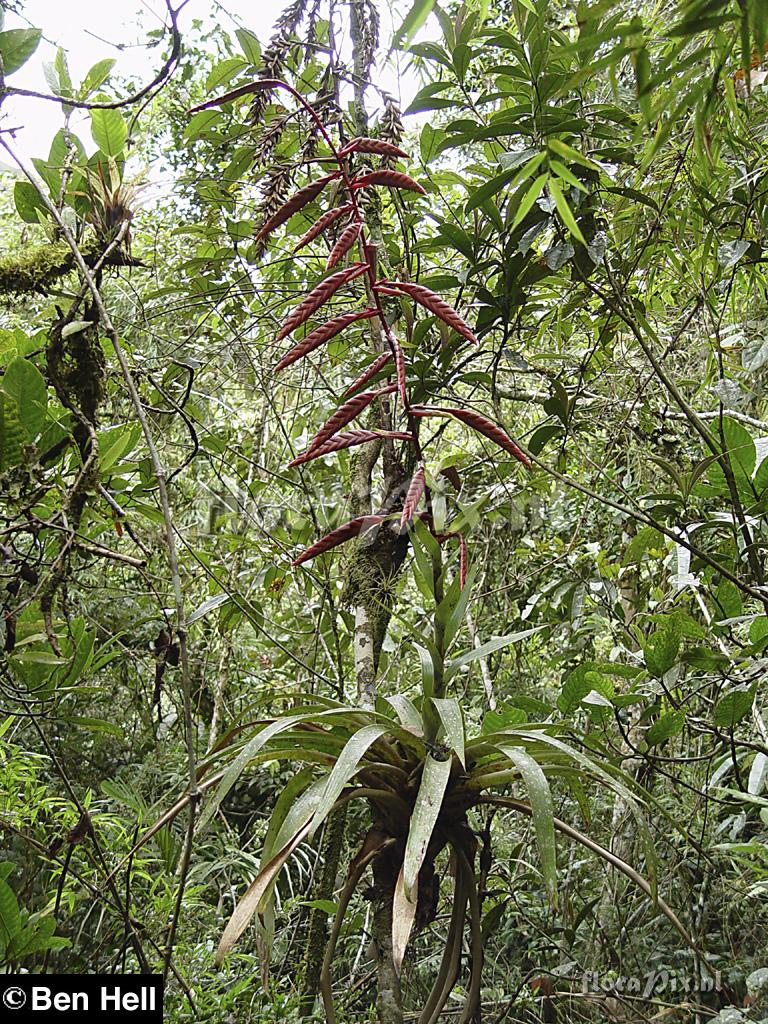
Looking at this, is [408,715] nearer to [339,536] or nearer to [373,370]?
[339,536]

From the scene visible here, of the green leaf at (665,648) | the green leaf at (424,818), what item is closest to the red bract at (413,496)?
the green leaf at (424,818)

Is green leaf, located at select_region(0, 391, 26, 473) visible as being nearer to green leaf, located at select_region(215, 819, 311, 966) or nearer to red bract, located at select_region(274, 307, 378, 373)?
red bract, located at select_region(274, 307, 378, 373)

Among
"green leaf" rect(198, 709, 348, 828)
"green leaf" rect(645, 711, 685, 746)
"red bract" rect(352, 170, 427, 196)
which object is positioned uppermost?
"red bract" rect(352, 170, 427, 196)

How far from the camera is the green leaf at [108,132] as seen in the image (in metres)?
1.01

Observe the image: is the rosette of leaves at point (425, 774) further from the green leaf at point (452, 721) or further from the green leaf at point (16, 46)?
the green leaf at point (16, 46)

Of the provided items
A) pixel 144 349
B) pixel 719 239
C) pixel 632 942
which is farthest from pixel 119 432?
pixel 632 942

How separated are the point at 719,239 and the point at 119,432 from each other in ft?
2.79

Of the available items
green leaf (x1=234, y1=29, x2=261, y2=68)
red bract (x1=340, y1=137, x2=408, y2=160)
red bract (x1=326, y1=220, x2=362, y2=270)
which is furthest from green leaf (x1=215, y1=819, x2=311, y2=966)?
green leaf (x1=234, y1=29, x2=261, y2=68)

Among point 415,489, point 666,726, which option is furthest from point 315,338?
point 666,726

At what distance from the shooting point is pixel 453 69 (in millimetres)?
1062

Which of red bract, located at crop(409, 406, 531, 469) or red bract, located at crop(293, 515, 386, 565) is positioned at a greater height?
red bract, located at crop(409, 406, 531, 469)

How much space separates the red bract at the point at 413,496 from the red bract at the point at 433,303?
13 centimetres

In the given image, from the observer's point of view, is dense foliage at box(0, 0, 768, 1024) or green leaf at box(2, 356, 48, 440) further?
green leaf at box(2, 356, 48, 440)

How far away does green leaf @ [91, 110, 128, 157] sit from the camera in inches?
39.7
